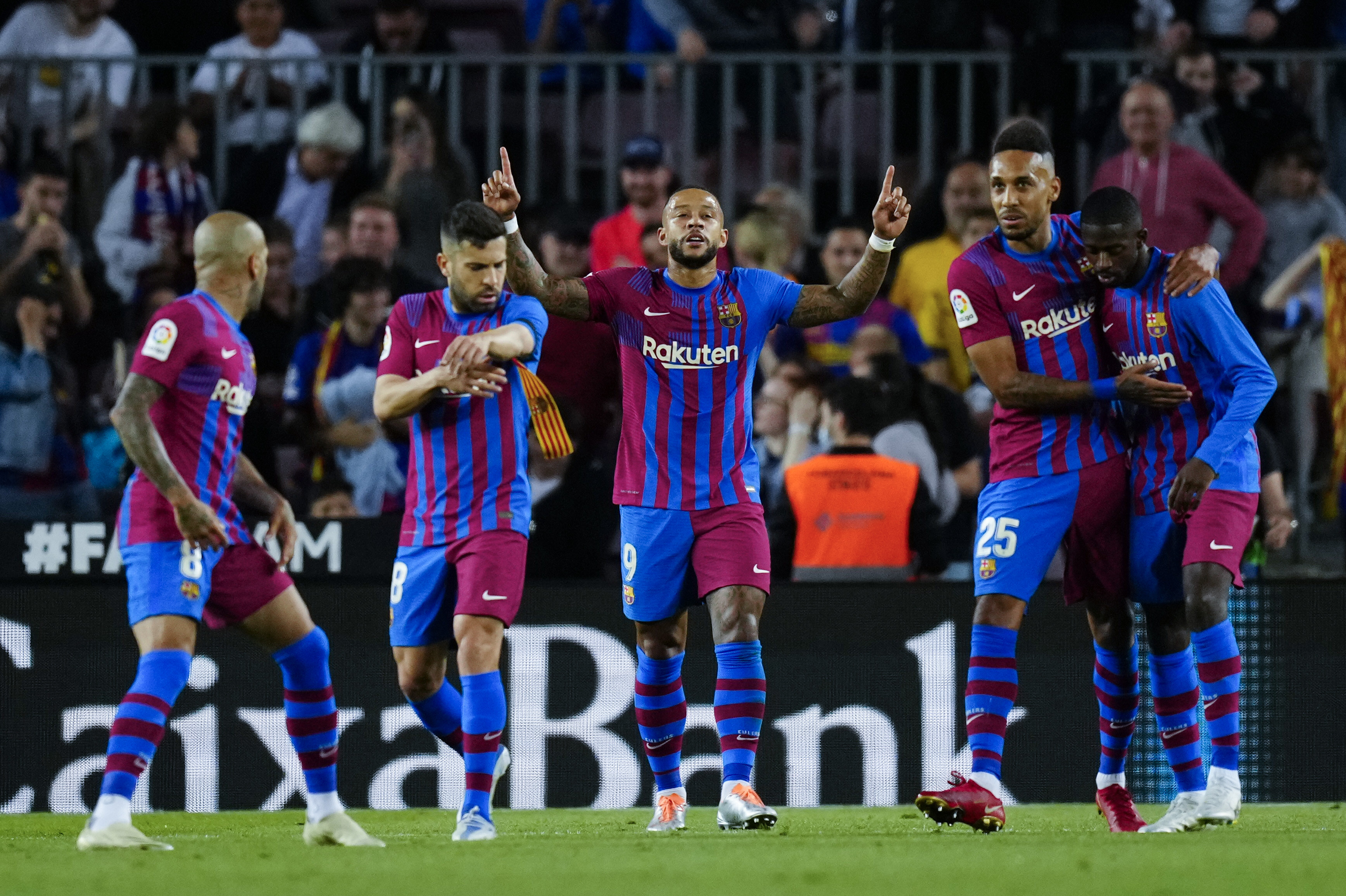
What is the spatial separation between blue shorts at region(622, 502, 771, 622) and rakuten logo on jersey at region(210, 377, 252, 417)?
152 cm

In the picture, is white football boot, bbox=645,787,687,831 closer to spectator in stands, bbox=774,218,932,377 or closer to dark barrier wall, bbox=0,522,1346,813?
dark barrier wall, bbox=0,522,1346,813

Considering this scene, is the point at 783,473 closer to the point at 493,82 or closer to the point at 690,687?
the point at 690,687

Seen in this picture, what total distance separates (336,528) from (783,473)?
2.32 metres

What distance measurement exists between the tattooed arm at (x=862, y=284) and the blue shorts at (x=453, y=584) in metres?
1.44

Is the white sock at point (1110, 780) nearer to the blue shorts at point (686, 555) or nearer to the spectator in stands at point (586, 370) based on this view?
the blue shorts at point (686, 555)

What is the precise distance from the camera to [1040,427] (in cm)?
714

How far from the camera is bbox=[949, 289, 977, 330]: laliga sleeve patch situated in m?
7.21

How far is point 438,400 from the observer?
708cm

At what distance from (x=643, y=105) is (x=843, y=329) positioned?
8.26ft

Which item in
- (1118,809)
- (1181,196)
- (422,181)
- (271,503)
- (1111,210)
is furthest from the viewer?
(422,181)

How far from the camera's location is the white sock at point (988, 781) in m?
6.83

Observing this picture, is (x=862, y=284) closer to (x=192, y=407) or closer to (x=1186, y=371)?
(x=1186, y=371)

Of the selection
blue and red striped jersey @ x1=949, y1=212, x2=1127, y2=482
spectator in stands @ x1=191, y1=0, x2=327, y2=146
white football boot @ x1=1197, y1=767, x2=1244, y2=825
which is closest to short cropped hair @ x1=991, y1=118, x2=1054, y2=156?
blue and red striped jersey @ x1=949, y1=212, x2=1127, y2=482

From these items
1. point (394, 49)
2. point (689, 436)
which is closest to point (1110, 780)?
point (689, 436)
